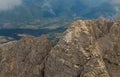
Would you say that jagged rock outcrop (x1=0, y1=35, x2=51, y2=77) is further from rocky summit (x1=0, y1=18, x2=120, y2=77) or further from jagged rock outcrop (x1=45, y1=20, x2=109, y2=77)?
jagged rock outcrop (x1=45, y1=20, x2=109, y2=77)

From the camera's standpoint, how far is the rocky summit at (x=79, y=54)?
98.6 ft

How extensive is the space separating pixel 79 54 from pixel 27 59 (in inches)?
241

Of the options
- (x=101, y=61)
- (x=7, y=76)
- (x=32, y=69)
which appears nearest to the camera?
(x=101, y=61)

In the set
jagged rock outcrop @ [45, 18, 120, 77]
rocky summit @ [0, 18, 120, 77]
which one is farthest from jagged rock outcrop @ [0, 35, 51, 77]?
jagged rock outcrop @ [45, 18, 120, 77]

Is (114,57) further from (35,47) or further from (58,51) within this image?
(35,47)

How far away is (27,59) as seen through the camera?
3447 cm

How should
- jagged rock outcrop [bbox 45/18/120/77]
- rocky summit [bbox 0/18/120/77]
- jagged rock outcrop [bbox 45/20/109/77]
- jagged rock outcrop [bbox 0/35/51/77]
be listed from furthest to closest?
jagged rock outcrop [bbox 0/35/51/77] < rocky summit [bbox 0/18/120/77] < jagged rock outcrop [bbox 45/18/120/77] < jagged rock outcrop [bbox 45/20/109/77]

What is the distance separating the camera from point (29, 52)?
115ft

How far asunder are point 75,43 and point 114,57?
3441 mm

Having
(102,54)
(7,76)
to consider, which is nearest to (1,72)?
(7,76)

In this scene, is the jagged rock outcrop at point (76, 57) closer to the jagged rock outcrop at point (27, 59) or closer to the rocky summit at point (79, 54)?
the rocky summit at point (79, 54)

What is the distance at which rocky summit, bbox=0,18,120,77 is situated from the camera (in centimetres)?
3006

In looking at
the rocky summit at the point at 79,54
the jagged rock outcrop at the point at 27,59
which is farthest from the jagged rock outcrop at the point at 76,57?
the jagged rock outcrop at the point at 27,59

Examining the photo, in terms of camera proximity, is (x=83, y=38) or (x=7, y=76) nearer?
(x=83, y=38)
